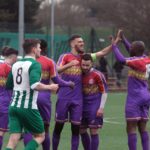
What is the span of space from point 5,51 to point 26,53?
192 centimetres

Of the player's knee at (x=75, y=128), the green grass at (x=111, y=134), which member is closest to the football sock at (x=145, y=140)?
the player's knee at (x=75, y=128)

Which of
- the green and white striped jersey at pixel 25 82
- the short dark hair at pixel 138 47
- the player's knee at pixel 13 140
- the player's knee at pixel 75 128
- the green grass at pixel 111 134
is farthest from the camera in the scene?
the green grass at pixel 111 134

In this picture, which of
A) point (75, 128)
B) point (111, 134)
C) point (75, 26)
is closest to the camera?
point (75, 128)

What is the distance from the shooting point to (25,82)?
36.6 ft

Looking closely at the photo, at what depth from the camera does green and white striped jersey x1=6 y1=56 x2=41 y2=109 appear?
11.1 m

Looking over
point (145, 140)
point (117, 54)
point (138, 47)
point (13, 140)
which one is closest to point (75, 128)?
point (145, 140)

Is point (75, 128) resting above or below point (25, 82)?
below

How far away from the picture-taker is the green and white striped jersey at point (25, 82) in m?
11.1

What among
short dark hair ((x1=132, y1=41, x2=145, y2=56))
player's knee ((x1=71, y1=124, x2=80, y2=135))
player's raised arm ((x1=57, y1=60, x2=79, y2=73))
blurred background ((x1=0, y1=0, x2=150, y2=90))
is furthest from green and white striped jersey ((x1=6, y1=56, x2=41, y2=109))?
blurred background ((x1=0, y1=0, x2=150, y2=90))

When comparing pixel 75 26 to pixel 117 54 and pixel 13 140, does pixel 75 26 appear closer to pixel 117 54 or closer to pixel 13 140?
pixel 117 54

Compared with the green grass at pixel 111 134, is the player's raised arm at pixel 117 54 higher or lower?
higher

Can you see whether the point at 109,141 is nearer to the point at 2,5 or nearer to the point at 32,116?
the point at 32,116

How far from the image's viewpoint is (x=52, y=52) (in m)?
40.7

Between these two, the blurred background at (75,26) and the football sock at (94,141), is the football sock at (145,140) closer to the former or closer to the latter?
the football sock at (94,141)
